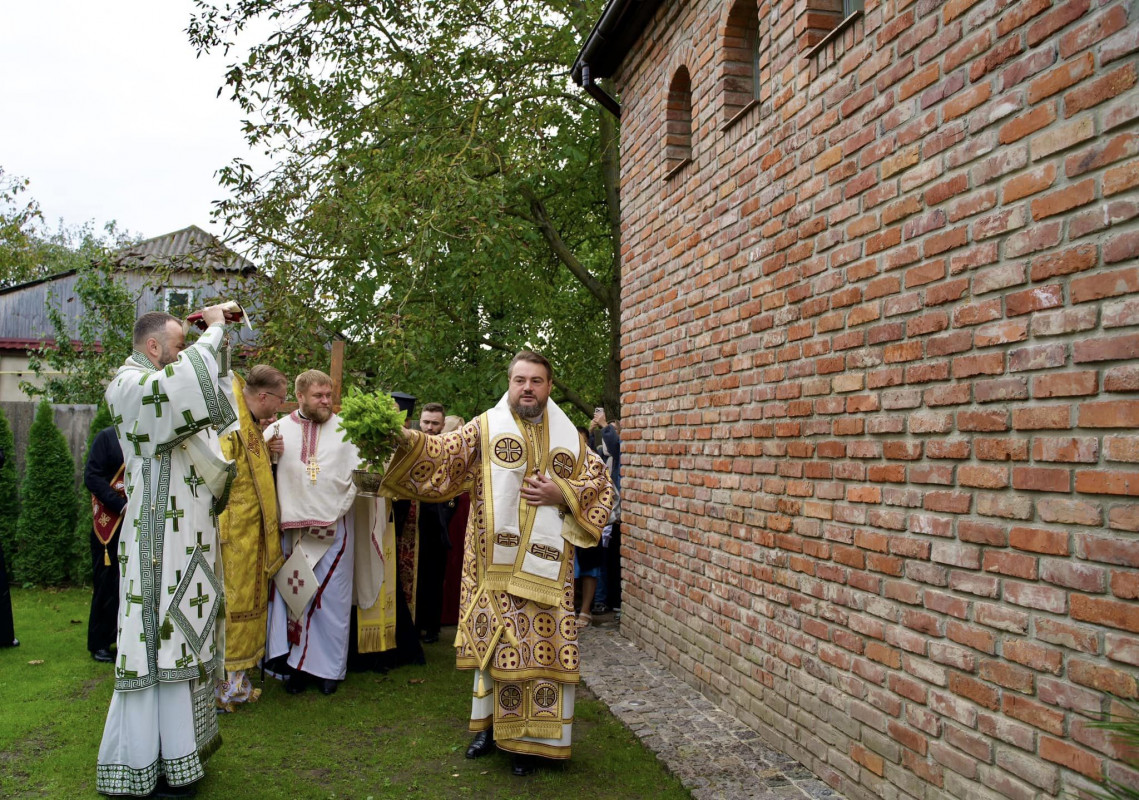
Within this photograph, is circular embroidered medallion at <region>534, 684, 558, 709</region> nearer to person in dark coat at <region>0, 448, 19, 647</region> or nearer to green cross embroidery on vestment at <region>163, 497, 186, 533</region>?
green cross embroidery on vestment at <region>163, 497, 186, 533</region>

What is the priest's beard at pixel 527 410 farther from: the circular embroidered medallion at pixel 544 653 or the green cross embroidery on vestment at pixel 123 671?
the green cross embroidery on vestment at pixel 123 671

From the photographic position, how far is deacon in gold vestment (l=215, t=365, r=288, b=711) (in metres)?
6.28

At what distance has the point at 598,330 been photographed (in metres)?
17.7

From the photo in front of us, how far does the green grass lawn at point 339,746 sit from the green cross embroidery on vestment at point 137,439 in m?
1.67

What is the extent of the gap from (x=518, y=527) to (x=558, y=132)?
32.1 feet

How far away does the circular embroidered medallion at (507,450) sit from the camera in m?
5.11

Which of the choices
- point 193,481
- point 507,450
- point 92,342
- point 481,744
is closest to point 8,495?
point 92,342

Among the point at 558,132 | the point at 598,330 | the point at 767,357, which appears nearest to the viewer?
the point at 767,357

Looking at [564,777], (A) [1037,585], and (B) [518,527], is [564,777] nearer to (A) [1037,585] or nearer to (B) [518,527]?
(B) [518,527]

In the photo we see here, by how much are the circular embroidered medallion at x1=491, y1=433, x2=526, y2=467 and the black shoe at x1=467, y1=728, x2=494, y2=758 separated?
154 cm

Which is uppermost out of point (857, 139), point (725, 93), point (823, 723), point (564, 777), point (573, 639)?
point (725, 93)

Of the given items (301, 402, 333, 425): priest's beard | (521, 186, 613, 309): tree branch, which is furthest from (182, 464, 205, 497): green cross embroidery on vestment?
(521, 186, 613, 309): tree branch

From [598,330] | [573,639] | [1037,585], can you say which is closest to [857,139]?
[1037,585]

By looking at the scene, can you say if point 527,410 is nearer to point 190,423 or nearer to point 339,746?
point 190,423
